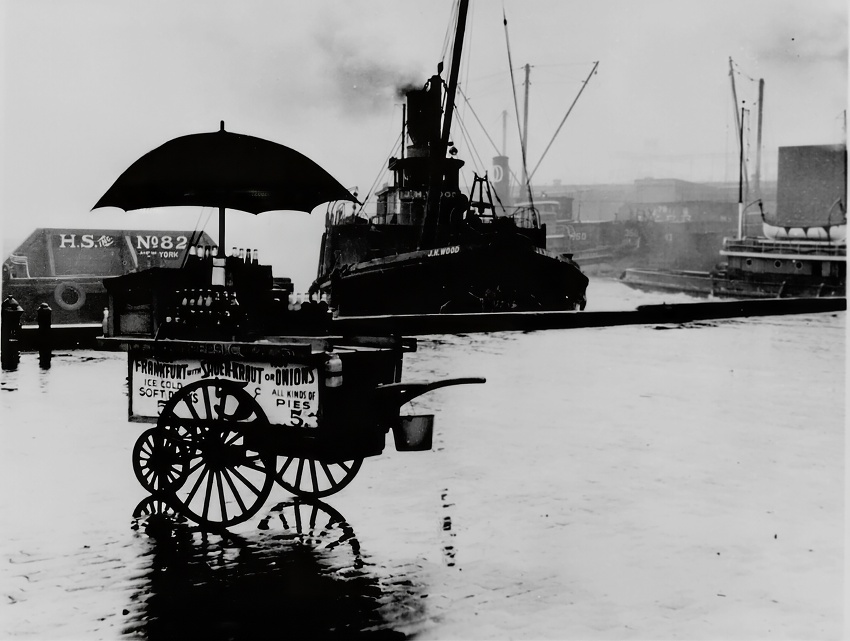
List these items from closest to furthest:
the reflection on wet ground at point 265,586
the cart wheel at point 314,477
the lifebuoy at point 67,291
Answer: the reflection on wet ground at point 265,586
the cart wheel at point 314,477
the lifebuoy at point 67,291

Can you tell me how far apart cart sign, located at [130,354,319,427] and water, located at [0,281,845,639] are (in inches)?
26.7

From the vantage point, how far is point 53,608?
3787 millimetres

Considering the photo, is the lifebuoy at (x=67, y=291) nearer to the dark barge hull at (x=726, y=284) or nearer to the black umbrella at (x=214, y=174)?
the black umbrella at (x=214, y=174)

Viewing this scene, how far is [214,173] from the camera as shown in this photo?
5281mm

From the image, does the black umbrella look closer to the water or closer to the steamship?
the water

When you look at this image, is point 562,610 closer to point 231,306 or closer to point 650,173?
point 231,306

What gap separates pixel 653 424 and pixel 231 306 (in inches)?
189

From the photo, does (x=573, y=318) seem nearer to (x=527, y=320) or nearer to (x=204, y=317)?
(x=527, y=320)

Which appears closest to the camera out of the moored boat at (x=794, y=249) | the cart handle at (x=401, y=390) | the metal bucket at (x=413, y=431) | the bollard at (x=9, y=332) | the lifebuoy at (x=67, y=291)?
the cart handle at (x=401, y=390)

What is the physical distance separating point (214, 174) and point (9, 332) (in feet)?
26.2

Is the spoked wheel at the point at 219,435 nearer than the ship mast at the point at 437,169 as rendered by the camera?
Yes

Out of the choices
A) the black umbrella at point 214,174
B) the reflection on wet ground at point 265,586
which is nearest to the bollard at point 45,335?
the black umbrella at point 214,174

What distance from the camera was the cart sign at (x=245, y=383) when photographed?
4.66 metres

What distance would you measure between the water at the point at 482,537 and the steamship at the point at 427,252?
11.8m
